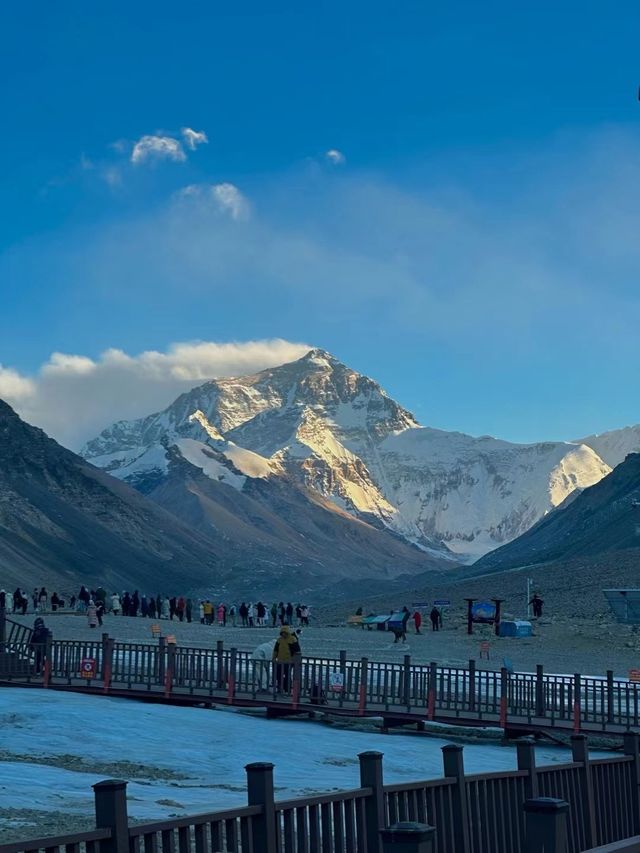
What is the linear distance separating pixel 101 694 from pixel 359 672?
5.44m

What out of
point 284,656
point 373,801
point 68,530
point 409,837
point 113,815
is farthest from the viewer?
point 68,530

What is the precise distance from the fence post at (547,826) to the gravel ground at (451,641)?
36276 mm

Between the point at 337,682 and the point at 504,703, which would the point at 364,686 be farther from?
the point at 504,703

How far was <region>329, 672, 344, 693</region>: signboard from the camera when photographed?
25.7 m

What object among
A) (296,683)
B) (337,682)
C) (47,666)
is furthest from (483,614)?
(47,666)

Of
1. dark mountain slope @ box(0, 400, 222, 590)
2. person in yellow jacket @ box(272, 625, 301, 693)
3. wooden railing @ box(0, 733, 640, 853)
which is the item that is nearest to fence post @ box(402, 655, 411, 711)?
person in yellow jacket @ box(272, 625, 301, 693)

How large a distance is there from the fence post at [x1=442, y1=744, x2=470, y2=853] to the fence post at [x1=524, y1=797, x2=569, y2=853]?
101 inches

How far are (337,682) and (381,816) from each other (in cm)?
1793

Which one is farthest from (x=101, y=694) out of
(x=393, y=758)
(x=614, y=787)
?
(x=614, y=787)

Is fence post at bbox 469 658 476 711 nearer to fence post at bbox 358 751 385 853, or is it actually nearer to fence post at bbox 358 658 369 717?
fence post at bbox 358 658 369 717

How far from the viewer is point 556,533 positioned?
614 ft

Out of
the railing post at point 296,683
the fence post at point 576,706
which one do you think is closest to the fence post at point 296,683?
the railing post at point 296,683

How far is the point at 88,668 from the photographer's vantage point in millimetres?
27188

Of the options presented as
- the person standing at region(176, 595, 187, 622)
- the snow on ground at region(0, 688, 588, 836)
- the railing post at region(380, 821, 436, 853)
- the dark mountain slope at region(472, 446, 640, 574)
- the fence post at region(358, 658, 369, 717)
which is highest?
the dark mountain slope at region(472, 446, 640, 574)
